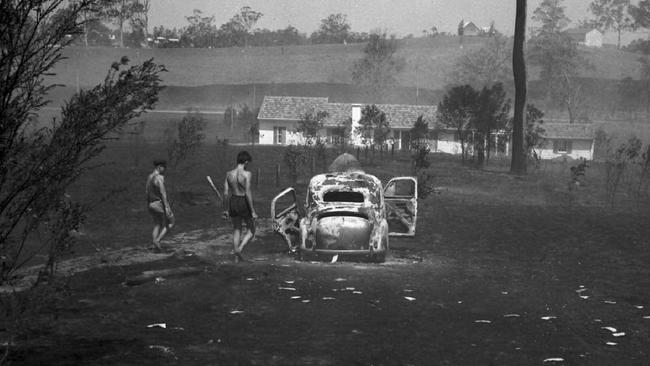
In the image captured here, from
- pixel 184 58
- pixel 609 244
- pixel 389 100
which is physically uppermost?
pixel 184 58

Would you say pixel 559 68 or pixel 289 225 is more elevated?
pixel 559 68

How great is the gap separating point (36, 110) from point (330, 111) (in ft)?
208

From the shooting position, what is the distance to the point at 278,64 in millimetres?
109625

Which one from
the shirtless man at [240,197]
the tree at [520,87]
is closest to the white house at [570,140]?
the tree at [520,87]

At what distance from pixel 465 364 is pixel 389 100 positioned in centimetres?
9010

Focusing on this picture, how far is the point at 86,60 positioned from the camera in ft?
357

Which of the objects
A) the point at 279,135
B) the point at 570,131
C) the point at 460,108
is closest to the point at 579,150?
the point at 570,131

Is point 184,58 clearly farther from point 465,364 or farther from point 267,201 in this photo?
point 465,364

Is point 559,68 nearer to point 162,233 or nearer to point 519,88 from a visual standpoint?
point 519,88

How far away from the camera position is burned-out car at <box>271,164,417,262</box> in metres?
13.2

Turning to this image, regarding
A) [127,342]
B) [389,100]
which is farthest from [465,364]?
[389,100]

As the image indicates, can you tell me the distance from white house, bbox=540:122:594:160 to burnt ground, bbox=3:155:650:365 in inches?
2030

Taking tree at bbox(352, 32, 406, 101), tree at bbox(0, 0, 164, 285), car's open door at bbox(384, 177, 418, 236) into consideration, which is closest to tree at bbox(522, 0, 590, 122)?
tree at bbox(352, 32, 406, 101)

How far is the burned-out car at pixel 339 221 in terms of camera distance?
518 inches
